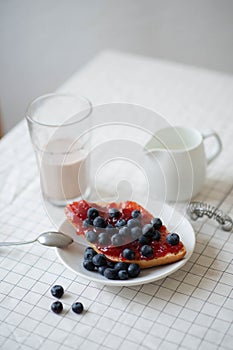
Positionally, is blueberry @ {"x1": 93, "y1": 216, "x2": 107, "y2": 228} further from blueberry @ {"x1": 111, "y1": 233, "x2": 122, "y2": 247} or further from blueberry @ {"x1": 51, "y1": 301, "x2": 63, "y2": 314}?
blueberry @ {"x1": 51, "y1": 301, "x2": 63, "y2": 314}

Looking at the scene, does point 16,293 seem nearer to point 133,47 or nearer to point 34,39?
point 133,47

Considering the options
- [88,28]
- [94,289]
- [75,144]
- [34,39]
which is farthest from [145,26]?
[94,289]

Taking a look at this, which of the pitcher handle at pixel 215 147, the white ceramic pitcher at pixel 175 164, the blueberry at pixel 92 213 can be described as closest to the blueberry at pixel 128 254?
the blueberry at pixel 92 213

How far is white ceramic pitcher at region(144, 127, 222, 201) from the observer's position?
1289 mm

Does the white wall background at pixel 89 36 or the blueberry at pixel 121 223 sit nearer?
the blueberry at pixel 121 223

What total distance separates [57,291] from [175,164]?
422mm

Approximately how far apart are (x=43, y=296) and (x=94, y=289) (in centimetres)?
10

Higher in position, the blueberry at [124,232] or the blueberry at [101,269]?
the blueberry at [124,232]

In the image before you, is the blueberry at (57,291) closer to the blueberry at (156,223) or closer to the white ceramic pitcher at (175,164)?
the blueberry at (156,223)

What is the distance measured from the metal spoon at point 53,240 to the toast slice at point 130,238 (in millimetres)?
32

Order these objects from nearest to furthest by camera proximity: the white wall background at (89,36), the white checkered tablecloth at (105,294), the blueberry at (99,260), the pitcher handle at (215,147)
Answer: the white checkered tablecloth at (105,294) → the blueberry at (99,260) → the pitcher handle at (215,147) → the white wall background at (89,36)

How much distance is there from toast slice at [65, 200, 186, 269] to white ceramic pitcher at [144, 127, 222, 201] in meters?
0.16

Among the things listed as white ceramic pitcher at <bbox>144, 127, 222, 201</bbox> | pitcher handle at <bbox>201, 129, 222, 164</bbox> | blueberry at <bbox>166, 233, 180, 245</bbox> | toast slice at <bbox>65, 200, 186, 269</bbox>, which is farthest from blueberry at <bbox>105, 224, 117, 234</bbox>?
pitcher handle at <bbox>201, 129, 222, 164</bbox>

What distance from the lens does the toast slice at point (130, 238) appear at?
3.55ft
